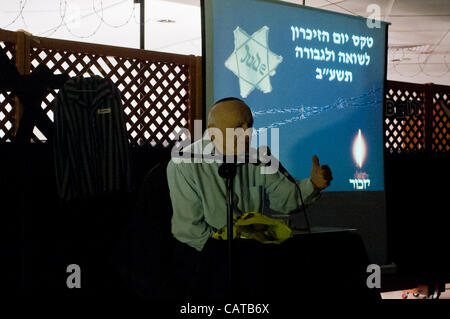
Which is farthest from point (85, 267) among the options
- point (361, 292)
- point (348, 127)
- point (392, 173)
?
point (392, 173)

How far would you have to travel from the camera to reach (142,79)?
3.17 m

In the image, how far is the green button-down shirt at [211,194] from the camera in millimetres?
1504

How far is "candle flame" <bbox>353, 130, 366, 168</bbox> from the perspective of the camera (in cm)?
310

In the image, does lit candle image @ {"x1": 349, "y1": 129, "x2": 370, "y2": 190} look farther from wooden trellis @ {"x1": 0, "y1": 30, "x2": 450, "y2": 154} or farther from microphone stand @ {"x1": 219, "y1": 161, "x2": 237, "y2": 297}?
microphone stand @ {"x1": 219, "y1": 161, "x2": 237, "y2": 297}

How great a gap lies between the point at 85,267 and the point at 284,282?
5.65 feet

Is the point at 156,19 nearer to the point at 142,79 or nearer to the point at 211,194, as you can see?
the point at 142,79

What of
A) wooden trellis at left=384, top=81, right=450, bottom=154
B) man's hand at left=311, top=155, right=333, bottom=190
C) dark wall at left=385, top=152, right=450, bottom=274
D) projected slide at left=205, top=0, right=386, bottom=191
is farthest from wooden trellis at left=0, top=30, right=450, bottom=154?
man's hand at left=311, top=155, right=333, bottom=190

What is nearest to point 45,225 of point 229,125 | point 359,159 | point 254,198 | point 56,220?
point 56,220

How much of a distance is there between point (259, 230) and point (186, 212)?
0.28m

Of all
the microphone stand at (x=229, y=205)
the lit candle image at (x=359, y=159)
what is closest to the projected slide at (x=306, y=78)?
the lit candle image at (x=359, y=159)

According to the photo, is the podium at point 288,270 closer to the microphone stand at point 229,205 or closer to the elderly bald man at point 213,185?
the microphone stand at point 229,205

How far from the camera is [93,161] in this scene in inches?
105
